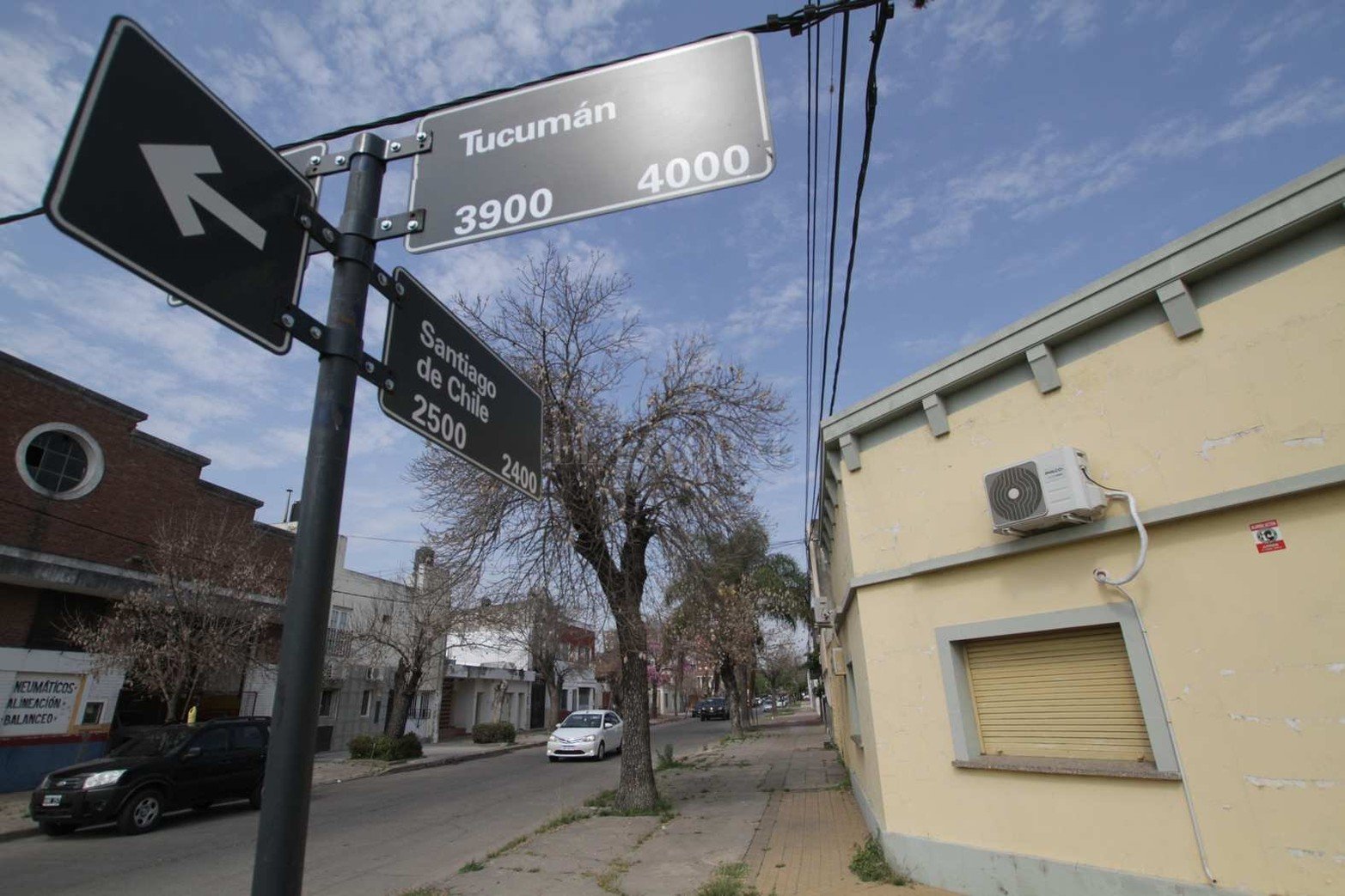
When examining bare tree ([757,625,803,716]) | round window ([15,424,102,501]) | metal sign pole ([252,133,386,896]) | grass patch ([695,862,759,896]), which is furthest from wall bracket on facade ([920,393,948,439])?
bare tree ([757,625,803,716])

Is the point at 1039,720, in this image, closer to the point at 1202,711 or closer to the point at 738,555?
the point at 1202,711

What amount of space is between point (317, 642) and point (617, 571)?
31.1ft

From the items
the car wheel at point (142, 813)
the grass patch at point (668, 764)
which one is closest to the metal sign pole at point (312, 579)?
the car wheel at point (142, 813)

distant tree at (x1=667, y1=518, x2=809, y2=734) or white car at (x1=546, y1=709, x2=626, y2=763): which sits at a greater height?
distant tree at (x1=667, y1=518, x2=809, y2=734)

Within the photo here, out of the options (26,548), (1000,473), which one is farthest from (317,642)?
(26,548)

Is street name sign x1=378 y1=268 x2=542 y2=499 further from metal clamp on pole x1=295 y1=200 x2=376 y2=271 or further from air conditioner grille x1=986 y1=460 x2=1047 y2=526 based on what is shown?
air conditioner grille x1=986 y1=460 x2=1047 y2=526

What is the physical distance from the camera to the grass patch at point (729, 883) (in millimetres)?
6445

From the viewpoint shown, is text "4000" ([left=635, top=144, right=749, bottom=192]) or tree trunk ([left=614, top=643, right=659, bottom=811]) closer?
text "4000" ([left=635, top=144, right=749, bottom=192])

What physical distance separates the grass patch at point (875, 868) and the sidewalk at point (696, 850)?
0.10m

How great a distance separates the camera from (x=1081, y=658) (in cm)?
576

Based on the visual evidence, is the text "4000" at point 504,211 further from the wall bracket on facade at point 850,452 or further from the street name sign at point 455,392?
the wall bracket on facade at point 850,452

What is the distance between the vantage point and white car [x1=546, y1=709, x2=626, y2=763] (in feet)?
72.4

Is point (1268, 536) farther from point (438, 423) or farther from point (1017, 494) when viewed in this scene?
point (438, 423)

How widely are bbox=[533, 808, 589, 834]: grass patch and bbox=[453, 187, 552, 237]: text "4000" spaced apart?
9529 millimetres
